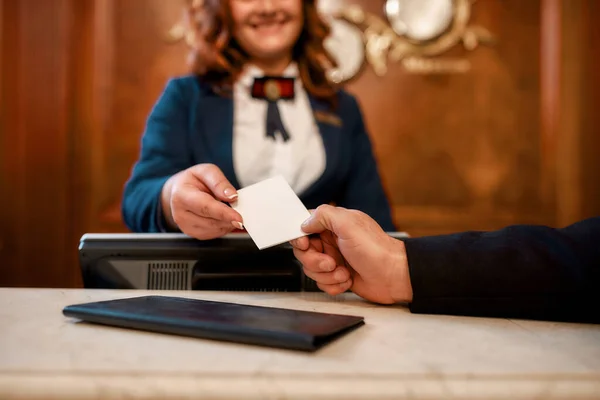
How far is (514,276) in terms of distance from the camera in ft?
2.01

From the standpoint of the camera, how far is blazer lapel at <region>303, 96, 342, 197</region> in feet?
4.47

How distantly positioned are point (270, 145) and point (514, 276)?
0.84 m

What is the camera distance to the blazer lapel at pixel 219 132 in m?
1.30

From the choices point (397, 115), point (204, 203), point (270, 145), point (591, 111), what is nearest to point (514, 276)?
point (204, 203)

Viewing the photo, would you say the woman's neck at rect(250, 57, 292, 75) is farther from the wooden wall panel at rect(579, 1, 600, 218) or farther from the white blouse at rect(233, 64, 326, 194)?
the wooden wall panel at rect(579, 1, 600, 218)

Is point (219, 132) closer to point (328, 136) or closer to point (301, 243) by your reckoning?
point (328, 136)

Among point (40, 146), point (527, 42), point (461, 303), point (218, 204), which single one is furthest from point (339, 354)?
point (527, 42)

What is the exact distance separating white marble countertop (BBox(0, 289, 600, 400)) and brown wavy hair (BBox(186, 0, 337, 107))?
0.94 meters

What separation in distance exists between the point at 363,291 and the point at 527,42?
2.04 m

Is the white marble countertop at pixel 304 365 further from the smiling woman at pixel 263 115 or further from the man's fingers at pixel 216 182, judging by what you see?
the smiling woman at pixel 263 115

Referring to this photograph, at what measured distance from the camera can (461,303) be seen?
617 mm

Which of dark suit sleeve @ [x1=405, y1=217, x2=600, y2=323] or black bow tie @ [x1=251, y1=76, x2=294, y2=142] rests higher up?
black bow tie @ [x1=251, y1=76, x2=294, y2=142]

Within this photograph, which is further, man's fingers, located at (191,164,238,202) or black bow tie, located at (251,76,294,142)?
black bow tie, located at (251,76,294,142)

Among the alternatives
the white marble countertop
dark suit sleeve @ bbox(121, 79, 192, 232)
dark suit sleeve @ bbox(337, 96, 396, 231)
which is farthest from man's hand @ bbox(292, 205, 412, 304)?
dark suit sleeve @ bbox(337, 96, 396, 231)
